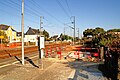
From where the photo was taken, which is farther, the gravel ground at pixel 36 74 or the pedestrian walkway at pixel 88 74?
the gravel ground at pixel 36 74

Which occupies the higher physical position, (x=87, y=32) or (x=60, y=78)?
(x=87, y=32)

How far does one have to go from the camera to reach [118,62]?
28.1ft

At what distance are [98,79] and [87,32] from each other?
3411 inches

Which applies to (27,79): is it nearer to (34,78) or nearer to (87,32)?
(34,78)

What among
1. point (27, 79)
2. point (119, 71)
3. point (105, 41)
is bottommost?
point (27, 79)

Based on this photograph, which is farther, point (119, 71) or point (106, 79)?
point (106, 79)

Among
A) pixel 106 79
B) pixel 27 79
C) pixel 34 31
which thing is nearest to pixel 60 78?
pixel 27 79

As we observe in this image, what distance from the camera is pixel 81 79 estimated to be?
929 centimetres

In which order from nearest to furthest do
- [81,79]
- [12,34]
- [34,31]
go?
1. [81,79]
2. [12,34]
3. [34,31]

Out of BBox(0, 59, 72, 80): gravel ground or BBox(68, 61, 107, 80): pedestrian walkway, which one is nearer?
BBox(68, 61, 107, 80): pedestrian walkway

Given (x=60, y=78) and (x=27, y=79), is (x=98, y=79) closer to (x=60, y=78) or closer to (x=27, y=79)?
(x=60, y=78)

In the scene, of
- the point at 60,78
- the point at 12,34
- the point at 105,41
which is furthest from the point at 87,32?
the point at 60,78

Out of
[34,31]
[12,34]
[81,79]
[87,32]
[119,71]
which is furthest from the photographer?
[34,31]

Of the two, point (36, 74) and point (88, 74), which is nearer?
point (88, 74)
